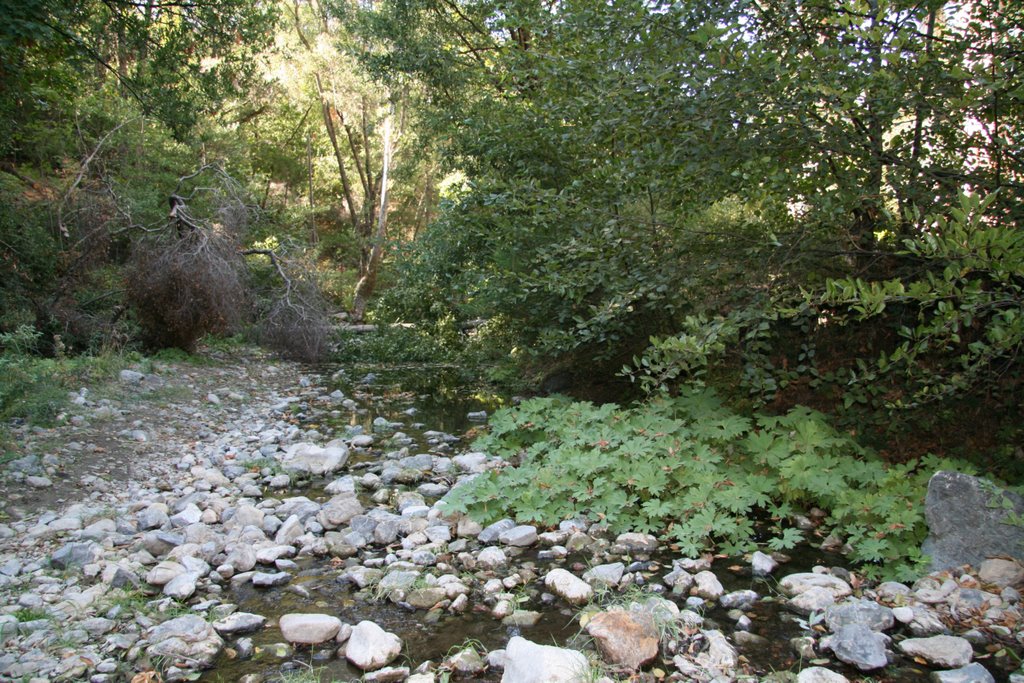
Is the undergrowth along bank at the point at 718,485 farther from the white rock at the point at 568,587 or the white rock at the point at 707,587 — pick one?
the white rock at the point at 568,587

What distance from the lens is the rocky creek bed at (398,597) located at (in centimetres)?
286

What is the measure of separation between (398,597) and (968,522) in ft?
A: 9.86

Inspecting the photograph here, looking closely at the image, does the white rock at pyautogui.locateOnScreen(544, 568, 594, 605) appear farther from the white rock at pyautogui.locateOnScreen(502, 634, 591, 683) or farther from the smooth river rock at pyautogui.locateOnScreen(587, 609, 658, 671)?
the white rock at pyautogui.locateOnScreen(502, 634, 591, 683)

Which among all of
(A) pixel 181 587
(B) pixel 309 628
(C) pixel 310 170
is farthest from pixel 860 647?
(C) pixel 310 170

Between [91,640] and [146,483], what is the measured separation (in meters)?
2.61

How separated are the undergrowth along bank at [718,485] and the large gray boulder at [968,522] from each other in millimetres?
116

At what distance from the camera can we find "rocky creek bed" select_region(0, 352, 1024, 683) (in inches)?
113

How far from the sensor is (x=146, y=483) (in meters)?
5.43

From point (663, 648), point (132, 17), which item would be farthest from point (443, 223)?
point (663, 648)

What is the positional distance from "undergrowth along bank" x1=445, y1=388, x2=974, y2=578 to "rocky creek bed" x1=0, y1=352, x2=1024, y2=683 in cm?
16

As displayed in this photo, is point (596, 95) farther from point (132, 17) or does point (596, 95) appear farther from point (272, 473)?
point (132, 17)

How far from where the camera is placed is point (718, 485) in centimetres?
433

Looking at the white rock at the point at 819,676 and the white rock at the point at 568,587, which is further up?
the white rock at the point at 819,676

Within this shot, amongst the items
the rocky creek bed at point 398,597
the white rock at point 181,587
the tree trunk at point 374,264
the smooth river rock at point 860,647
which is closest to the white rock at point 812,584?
the rocky creek bed at point 398,597
